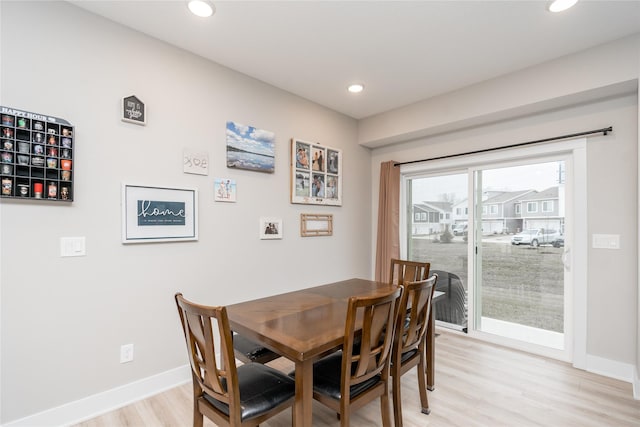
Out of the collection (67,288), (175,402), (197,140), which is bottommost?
(175,402)

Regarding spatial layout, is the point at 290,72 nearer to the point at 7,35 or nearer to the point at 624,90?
the point at 7,35

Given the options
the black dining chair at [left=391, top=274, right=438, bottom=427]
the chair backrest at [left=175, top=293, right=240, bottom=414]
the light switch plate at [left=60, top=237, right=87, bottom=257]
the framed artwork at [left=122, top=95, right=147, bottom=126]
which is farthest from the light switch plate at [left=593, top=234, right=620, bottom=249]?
the light switch plate at [left=60, top=237, right=87, bottom=257]

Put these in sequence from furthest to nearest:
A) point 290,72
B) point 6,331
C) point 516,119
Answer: point 516,119, point 290,72, point 6,331

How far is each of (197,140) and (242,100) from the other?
0.63 metres

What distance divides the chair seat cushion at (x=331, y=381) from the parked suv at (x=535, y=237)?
236cm

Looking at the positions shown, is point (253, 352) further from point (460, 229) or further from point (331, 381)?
point (460, 229)

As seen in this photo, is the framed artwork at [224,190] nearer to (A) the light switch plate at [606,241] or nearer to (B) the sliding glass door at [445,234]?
(B) the sliding glass door at [445,234]

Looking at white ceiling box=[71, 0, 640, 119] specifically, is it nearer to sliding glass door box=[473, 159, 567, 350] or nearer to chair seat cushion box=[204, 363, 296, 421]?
sliding glass door box=[473, 159, 567, 350]

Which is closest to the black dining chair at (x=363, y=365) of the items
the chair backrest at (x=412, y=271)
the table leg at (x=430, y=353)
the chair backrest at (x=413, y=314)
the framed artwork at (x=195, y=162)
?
the chair backrest at (x=413, y=314)

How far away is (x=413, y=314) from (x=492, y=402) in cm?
105

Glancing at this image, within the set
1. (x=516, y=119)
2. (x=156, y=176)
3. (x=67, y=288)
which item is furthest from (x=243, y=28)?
(x=516, y=119)

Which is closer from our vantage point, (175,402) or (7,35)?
(7,35)

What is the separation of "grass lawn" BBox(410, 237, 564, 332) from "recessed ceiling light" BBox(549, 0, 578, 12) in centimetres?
205

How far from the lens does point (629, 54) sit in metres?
2.33
